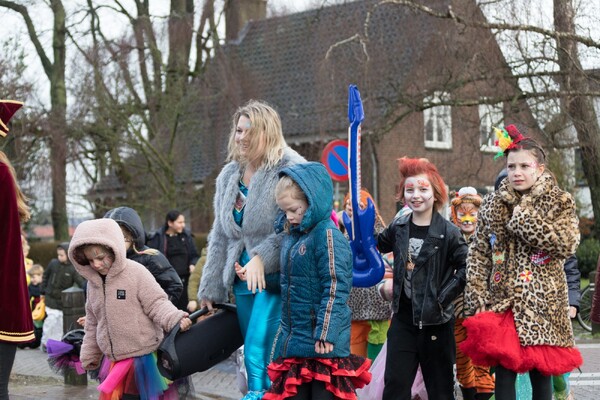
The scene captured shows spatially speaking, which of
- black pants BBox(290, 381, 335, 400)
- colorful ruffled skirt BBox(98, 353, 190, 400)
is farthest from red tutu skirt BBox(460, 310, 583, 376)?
colorful ruffled skirt BBox(98, 353, 190, 400)

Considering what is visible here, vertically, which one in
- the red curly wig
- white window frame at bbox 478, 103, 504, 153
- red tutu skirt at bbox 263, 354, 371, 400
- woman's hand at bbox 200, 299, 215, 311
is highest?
white window frame at bbox 478, 103, 504, 153

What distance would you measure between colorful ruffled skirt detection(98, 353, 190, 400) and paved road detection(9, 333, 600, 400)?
2406 millimetres

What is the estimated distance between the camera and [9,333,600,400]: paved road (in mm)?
8906

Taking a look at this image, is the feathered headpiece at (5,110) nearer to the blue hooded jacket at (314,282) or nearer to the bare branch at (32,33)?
the blue hooded jacket at (314,282)

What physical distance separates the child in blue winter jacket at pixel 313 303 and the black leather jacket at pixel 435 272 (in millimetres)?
761

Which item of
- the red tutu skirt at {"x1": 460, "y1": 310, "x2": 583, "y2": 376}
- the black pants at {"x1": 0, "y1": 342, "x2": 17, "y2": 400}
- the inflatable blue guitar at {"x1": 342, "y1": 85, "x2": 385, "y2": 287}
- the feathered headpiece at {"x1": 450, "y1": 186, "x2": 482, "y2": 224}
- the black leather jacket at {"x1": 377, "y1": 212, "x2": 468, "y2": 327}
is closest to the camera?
the black pants at {"x1": 0, "y1": 342, "x2": 17, "y2": 400}

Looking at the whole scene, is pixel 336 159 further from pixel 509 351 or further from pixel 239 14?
pixel 239 14

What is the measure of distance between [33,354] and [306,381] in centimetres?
935

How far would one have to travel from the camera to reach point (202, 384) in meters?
9.97

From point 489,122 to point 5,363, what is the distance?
13.2 m

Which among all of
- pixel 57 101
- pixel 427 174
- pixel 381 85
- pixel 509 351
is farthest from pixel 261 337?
pixel 57 101

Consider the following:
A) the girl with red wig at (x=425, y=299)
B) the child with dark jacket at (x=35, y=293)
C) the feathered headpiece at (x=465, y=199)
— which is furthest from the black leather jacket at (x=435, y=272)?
the child with dark jacket at (x=35, y=293)

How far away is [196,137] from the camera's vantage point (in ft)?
83.6

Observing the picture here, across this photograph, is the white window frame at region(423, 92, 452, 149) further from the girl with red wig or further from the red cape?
the red cape
